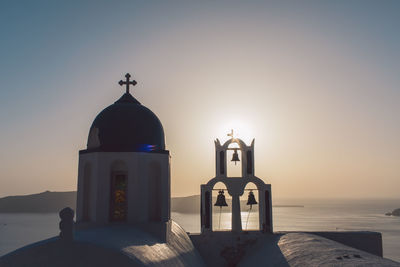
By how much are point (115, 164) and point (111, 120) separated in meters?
1.34

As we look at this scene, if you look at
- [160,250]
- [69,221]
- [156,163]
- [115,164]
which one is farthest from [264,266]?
[69,221]

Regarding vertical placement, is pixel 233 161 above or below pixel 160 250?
above

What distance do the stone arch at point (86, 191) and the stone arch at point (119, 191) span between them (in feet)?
2.57

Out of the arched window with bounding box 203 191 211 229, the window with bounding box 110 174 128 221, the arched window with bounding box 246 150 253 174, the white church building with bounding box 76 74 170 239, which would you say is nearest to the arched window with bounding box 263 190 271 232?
the arched window with bounding box 246 150 253 174

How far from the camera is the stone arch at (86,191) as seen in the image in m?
10.4

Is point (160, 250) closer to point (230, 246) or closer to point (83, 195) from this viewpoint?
point (83, 195)

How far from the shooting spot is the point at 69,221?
582cm

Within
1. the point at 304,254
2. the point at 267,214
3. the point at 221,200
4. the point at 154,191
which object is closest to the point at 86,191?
the point at 154,191

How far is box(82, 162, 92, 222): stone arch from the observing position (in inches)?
410

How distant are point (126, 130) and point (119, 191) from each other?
5.94 ft

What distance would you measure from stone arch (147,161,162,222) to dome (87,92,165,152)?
25.5 inches

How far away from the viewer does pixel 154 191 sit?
1093cm

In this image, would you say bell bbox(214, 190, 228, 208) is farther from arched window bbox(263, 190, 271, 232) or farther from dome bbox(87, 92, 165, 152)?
dome bbox(87, 92, 165, 152)

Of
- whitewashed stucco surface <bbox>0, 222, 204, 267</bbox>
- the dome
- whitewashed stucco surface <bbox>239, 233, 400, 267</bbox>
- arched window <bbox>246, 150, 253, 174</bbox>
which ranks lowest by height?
whitewashed stucco surface <bbox>239, 233, 400, 267</bbox>
